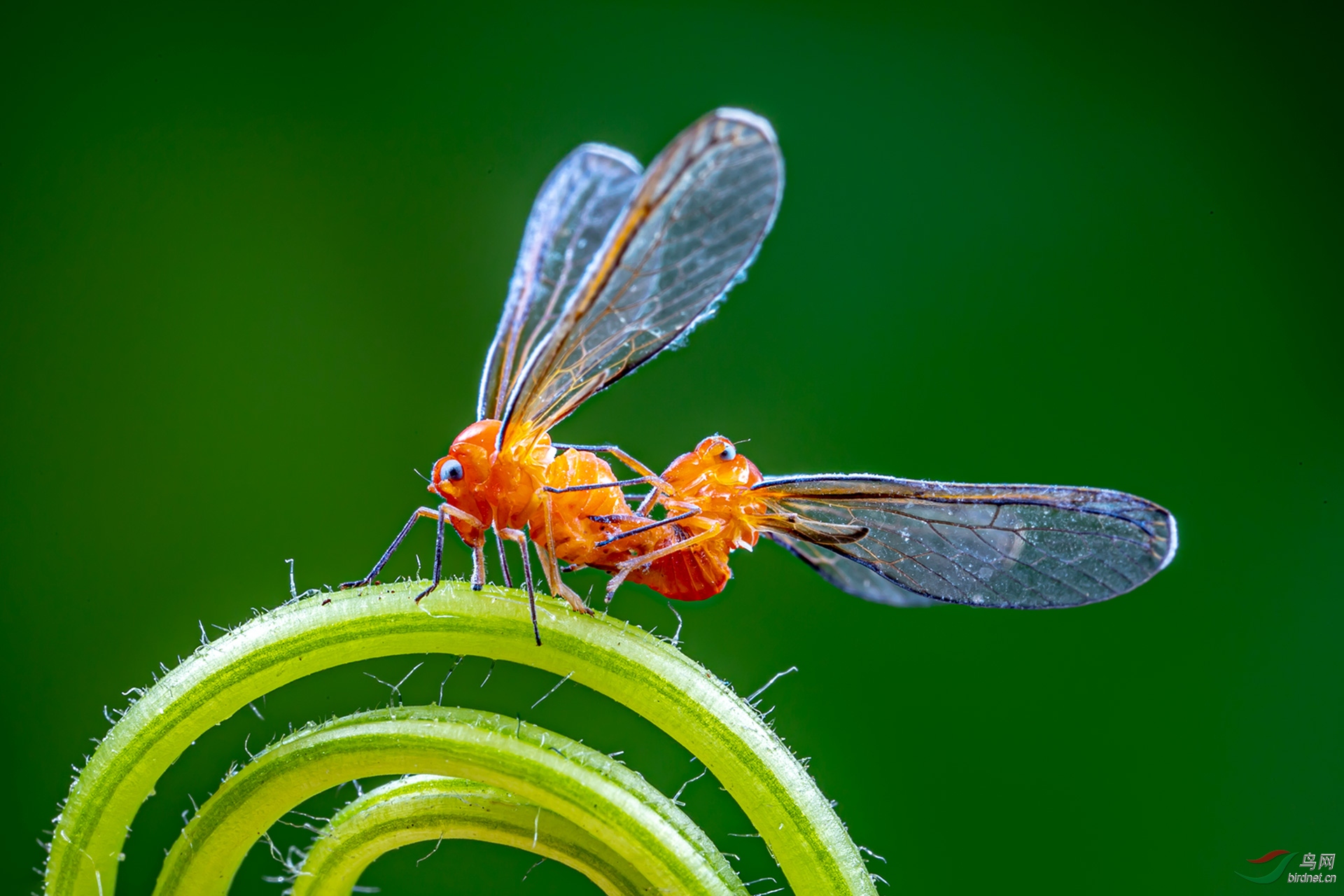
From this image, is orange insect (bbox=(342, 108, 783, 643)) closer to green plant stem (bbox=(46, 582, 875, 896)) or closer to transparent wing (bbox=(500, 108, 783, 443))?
transparent wing (bbox=(500, 108, 783, 443))

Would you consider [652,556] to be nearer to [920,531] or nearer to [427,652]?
[427,652]

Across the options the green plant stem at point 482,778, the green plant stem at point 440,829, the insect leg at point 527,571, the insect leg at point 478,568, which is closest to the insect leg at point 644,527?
the insect leg at point 527,571

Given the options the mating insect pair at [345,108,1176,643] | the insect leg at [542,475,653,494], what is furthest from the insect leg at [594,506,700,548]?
the insect leg at [542,475,653,494]

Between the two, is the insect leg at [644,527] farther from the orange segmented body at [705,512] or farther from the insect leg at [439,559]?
the insect leg at [439,559]

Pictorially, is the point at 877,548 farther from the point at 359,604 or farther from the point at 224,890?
the point at 224,890

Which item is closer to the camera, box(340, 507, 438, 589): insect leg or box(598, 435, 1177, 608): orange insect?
box(340, 507, 438, 589): insect leg

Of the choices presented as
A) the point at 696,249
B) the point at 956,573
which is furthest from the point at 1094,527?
the point at 696,249
